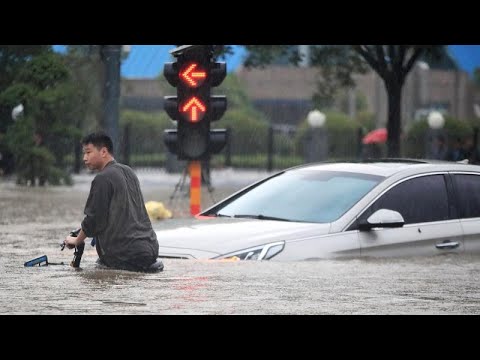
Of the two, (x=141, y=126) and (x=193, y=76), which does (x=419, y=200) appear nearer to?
(x=193, y=76)

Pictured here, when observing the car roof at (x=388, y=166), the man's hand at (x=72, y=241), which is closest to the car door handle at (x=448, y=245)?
the car roof at (x=388, y=166)

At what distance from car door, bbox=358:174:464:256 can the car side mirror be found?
0.20ft

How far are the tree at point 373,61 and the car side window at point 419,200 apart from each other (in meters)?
13.0

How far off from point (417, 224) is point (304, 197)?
3.61 ft

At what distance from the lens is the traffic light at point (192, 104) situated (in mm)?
17109

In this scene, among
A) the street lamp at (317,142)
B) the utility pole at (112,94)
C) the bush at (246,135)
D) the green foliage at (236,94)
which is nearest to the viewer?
the utility pole at (112,94)

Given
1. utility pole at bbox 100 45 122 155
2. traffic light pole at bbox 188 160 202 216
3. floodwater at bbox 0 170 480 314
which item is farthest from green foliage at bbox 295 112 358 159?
floodwater at bbox 0 170 480 314

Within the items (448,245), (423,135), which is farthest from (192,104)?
(423,135)

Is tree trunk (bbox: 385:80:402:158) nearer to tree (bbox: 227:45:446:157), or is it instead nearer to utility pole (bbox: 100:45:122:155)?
tree (bbox: 227:45:446:157)

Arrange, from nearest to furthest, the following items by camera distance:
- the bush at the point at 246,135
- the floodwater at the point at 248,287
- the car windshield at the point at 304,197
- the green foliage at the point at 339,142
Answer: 1. the floodwater at the point at 248,287
2. the car windshield at the point at 304,197
3. the bush at the point at 246,135
4. the green foliage at the point at 339,142

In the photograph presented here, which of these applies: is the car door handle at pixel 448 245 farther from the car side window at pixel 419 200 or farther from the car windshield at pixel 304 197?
the car windshield at pixel 304 197

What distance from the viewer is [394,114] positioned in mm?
28281
